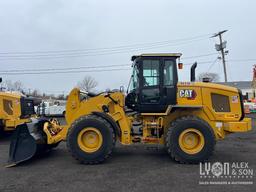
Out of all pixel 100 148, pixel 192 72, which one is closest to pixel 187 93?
pixel 192 72

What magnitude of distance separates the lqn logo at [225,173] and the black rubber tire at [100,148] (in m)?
2.41

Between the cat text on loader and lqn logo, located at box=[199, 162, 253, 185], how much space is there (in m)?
0.44

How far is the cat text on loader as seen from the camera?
28.7 feet

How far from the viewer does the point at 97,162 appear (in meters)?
8.73

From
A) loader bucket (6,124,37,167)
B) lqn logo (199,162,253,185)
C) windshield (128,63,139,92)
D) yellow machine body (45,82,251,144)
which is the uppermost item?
windshield (128,63,139,92)

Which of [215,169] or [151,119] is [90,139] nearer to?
[151,119]

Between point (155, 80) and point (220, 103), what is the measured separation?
1.91 meters

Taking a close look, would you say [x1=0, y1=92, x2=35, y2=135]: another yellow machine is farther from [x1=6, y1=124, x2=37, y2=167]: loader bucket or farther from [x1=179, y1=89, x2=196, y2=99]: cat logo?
[x1=179, y1=89, x2=196, y2=99]: cat logo

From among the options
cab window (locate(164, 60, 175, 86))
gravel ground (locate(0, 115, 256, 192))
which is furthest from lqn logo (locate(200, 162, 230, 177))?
cab window (locate(164, 60, 175, 86))

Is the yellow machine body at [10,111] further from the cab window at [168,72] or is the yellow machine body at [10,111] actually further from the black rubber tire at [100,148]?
Answer: the cab window at [168,72]

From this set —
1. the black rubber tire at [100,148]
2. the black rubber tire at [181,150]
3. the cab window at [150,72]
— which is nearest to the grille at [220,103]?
the black rubber tire at [181,150]

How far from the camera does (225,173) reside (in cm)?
782

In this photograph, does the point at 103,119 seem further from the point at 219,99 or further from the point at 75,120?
the point at 219,99

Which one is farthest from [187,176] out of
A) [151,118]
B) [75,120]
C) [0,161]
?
[0,161]
